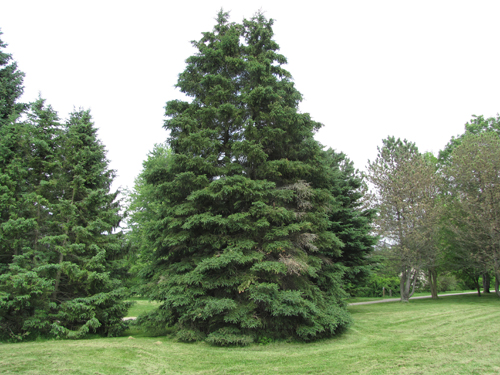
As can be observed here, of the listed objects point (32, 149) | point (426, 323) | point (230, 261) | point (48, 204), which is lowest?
point (426, 323)

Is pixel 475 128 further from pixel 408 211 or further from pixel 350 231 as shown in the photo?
pixel 350 231

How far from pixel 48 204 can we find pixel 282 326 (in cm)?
829

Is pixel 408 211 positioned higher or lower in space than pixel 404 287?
higher

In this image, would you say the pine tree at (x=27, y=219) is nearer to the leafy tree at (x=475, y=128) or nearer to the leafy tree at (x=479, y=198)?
the leafy tree at (x=479, y=198)

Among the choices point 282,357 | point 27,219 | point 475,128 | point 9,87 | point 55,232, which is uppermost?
point 475,128

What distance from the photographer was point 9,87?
11.0m

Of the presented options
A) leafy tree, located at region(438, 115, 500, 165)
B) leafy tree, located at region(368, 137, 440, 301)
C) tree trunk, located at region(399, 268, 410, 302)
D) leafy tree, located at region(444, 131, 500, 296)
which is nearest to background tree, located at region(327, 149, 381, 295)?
leafy tree, located at region(368, 137, 440, 301)

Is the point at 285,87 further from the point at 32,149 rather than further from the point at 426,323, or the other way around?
the point at 426,323

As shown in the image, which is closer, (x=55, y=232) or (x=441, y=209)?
(x=55, y=232)

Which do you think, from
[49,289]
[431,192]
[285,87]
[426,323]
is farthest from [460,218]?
[49,289]

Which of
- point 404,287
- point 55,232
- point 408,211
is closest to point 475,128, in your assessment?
point 408,211

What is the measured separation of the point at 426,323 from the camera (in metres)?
11.2

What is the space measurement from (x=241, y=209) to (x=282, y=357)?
4385 mm

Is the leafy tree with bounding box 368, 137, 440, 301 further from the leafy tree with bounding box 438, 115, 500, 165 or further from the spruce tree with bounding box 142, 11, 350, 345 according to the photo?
the spruce tree with bounding box 142, 11, 350, 345
